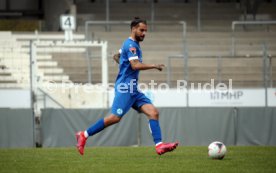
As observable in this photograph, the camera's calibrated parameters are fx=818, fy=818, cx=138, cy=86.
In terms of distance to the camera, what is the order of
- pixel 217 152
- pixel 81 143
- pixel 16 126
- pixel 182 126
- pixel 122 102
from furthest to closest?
pixel 182 126, pixel 16 126, pixel 81 143, pixel 122 102, pixel 217 152

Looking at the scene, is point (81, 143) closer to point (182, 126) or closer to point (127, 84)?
point (127, 84)

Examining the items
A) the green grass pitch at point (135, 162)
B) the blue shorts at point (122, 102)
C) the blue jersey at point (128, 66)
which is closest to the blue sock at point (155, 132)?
the green grass pitch at point (135, 162)

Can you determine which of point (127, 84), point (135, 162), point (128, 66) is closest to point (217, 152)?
point (135, 162)

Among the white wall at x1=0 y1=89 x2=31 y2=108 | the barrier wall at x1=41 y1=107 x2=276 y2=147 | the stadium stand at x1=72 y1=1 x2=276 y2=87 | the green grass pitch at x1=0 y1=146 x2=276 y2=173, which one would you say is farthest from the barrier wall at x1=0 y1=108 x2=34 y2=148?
the green grass pitch at x1=0 y1=146 x2=276 y2=173

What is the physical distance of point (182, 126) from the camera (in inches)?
845

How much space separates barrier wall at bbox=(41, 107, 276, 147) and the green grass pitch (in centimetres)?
588

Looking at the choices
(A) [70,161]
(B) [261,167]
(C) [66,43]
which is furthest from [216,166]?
(C) [66,43]

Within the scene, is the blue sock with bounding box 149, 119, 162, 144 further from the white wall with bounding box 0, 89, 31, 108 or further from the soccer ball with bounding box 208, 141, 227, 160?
the white wall with bounding box 0, 89, 31, 108

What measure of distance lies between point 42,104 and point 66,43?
190 cm

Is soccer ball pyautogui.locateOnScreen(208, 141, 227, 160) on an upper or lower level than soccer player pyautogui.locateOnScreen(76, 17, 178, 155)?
lower

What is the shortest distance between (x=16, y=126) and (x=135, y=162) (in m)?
9.01

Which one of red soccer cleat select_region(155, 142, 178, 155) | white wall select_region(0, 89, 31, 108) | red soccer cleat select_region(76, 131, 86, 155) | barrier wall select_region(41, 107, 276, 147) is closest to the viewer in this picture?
red soccer cleat select_region(155, 142, 178, 155)

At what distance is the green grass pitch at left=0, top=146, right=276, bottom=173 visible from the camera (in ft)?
37.8

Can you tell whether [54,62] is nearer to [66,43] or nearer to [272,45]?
[66,43]
